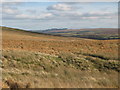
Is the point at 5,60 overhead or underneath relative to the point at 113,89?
overhead

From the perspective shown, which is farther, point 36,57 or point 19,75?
point 36,57

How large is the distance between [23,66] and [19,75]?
284 cm

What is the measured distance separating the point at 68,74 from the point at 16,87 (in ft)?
16.1

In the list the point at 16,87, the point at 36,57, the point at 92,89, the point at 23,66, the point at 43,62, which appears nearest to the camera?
the point at 16,87

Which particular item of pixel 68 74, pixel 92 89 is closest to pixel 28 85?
pixel 92 89

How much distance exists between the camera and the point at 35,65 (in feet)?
47.0

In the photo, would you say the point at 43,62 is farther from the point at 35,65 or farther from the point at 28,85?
the point at 28,85

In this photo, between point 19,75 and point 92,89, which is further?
point 19,75

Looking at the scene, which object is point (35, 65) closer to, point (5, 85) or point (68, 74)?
point (68, 74)

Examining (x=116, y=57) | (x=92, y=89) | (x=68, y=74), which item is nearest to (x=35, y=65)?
(x=68, y=74)

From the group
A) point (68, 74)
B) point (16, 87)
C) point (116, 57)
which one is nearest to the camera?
point (16, 87)

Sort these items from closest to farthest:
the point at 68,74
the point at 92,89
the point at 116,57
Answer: the point at 92,89 < the point at 68,74 < the point at 116,57

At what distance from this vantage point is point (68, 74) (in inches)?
500

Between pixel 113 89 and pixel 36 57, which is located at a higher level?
pixel 36 57
